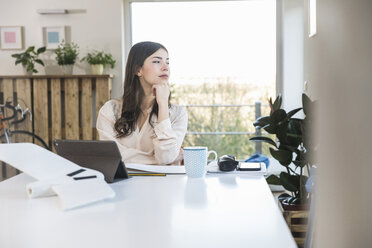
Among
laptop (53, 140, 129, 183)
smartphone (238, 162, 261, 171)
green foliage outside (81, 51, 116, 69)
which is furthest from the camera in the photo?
green foliage outside (81, 51, 116, 69)

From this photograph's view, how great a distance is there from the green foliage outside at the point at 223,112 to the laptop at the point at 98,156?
337 cm

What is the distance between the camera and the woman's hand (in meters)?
2.12

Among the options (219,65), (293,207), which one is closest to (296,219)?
(293,207)

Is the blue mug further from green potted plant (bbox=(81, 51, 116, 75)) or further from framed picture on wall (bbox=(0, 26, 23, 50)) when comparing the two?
framed picture on wall (bbox=(0, 26, 23, 50))

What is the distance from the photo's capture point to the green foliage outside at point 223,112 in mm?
4797

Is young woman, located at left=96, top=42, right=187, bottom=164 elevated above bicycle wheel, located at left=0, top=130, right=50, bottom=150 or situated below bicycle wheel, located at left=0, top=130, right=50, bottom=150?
above

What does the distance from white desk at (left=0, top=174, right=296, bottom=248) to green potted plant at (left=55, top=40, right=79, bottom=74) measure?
→ 11.2 feet

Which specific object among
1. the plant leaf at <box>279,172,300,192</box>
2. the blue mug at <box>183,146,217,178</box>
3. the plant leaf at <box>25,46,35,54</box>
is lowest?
the plant leaf at <box>279,172,300,192</box>

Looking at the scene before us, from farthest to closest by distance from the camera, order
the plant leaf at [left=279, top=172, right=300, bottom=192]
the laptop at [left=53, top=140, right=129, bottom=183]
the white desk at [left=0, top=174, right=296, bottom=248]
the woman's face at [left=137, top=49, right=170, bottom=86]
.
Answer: the plant leaf at [left=279, top=172, right=300, bottom=192] → the woman's face at [left=137, top=49, right=170, bottom=86] → the laptop at [left=53, top=140, right=129, bottom=183] → the white desk at [left=0, top=174, right=296, bottom=248]

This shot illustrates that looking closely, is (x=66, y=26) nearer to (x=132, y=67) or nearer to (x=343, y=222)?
(x=132, y=67)

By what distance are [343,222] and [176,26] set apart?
4.60 m

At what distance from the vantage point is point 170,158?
78.9 inches

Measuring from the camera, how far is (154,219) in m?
0.90

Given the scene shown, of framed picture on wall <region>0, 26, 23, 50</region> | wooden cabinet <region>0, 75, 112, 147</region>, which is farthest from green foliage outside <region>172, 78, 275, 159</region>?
framed picture on wall <region>0, 26, 23, 50</region>
